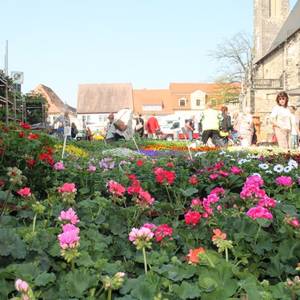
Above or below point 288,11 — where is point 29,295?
below

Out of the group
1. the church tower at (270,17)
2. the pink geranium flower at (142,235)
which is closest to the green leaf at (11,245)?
the pink geranium flower at (142,235)

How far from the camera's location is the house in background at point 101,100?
332 ft

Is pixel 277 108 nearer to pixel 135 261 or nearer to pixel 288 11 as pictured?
pixel 135 261

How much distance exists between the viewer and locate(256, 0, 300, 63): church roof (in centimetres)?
5700

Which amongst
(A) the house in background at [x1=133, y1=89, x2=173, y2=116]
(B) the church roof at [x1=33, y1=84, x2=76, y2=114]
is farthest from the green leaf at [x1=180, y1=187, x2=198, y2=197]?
(A) the house in background at [x1=133, y1=89, x2=173, y2=116]

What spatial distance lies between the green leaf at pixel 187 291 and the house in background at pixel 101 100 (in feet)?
320

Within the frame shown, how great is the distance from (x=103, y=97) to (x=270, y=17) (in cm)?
4248

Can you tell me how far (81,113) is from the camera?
10188cm

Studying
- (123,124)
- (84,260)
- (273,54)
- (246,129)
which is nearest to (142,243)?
(84,260)

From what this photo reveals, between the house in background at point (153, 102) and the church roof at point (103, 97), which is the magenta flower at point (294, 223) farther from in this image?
the house in background at point (153, 102)

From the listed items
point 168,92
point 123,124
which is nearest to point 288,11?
point 168,92

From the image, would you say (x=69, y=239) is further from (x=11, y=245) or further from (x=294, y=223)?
(x=294, y=223)

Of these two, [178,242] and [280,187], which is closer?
[178,242]

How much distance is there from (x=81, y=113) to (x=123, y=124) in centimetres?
8626
